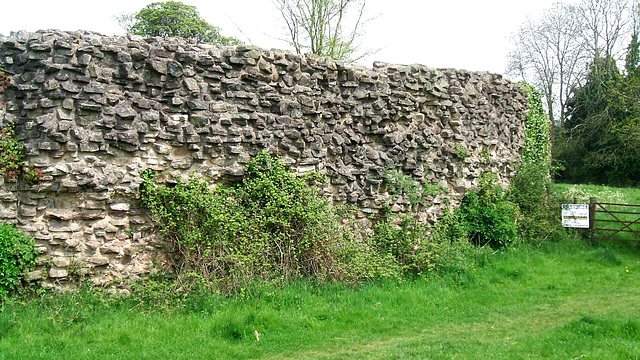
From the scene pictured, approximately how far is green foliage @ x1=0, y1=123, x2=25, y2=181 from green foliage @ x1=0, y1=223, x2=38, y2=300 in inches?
26.5

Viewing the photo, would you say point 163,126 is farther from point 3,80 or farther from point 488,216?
point 488,216

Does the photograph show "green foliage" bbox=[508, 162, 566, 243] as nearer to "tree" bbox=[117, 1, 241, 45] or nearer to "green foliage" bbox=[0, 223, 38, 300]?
"green foliage" bbox=[0, 223, 38, 300]

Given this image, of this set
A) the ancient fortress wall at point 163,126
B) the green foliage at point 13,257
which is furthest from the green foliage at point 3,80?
the green foliage at point 13,257

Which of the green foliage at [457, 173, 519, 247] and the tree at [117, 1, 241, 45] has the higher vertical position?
the tree at [117, 1, 241, 45]

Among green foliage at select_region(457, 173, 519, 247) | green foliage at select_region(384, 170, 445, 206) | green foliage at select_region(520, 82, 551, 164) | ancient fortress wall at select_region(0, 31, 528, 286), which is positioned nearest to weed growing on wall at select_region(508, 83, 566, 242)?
green foliage at select_region(520, 82, 551, 164)

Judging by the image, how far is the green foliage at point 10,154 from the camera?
6.75 meters

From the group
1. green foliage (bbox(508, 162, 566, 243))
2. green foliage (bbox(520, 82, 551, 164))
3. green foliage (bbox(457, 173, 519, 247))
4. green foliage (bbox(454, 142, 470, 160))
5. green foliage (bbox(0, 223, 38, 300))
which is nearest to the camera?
green foliage (bbox(0, 223, 38, 300))

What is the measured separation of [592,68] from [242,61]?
23018mm

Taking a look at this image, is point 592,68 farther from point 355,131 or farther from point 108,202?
point 108,202

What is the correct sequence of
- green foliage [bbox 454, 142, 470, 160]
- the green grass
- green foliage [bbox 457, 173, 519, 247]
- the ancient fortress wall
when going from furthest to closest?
1. green foliage [bbox 454, 142, 470, 160]
2. green foliage [bbox 457, 173, 519, 247]
3. the ancient fortress wall
4. the green grass

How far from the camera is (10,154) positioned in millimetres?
6785

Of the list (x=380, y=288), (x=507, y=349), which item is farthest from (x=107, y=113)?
(x=507, y=349)

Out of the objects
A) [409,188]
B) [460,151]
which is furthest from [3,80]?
[460,151]

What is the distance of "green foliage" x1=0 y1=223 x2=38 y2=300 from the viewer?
631 cm
